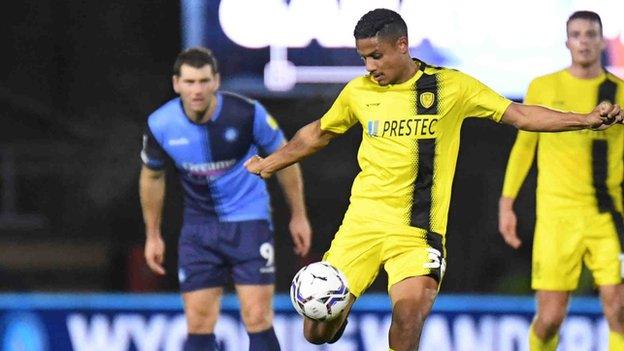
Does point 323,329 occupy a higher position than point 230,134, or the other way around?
point 230,134

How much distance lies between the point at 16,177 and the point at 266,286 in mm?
1999

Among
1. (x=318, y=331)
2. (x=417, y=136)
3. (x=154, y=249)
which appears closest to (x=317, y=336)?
(x=318, y=331)

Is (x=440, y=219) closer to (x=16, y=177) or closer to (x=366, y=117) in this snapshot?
(x=366, y=117)

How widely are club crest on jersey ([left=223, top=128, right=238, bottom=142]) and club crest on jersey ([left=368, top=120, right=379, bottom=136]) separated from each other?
1.35 metres

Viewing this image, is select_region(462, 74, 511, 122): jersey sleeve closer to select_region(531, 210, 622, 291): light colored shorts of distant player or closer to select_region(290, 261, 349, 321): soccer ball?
select_region(290, 261, 349, 321): soccer ball

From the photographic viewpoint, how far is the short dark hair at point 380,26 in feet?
25.1

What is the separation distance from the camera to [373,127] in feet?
25.7

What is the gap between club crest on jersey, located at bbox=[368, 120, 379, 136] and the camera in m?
7.82

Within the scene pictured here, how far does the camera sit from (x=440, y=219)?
7.86 m

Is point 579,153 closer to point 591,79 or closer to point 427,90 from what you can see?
point 591,79

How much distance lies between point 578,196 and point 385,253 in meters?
1.50

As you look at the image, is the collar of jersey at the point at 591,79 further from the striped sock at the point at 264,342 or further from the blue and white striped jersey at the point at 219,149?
the striped sock at the point at 264,342

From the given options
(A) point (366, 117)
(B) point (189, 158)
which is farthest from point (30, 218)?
(A) point (366, 117)

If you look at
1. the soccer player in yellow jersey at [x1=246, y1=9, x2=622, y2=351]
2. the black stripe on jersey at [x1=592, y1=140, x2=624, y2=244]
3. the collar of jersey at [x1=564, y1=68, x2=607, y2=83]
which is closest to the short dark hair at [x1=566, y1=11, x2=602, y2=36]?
the collar of jersey at [x1=564, y1=68, x2=607, y2=83]
